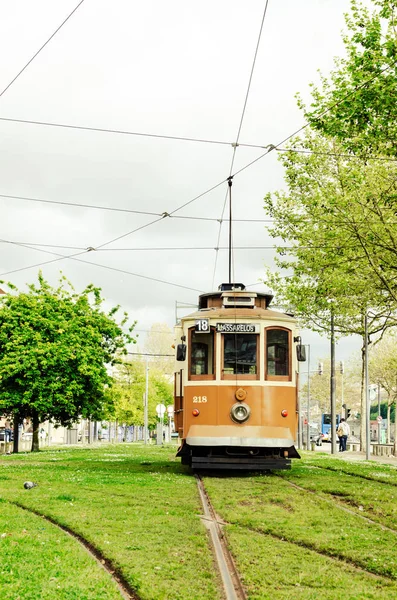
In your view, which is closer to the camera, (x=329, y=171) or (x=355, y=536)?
(x=355, y=536)

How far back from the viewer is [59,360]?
105 feet

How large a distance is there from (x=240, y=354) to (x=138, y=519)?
27.7ft

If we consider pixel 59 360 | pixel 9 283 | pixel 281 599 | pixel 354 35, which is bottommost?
pixel 281 599

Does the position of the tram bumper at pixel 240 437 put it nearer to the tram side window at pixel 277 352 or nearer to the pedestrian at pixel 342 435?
the tram side window at pixel 277 352

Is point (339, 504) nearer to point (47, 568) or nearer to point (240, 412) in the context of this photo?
point (240, 412)

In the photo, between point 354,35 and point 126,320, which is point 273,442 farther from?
point 126,320

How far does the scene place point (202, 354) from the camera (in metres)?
18.9

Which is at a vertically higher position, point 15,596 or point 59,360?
point 59,360

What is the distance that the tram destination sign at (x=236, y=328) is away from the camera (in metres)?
18.8

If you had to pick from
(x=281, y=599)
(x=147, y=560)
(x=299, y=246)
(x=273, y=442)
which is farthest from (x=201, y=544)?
(x=299, y=246)

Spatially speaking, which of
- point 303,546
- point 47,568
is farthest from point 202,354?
point 47,568

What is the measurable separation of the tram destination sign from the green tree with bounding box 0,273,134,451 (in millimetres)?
13842

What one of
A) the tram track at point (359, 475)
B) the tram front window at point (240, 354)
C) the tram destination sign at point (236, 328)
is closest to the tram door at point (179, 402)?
the tram front window at point (240, 354)

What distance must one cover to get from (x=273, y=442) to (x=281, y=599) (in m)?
11.8
